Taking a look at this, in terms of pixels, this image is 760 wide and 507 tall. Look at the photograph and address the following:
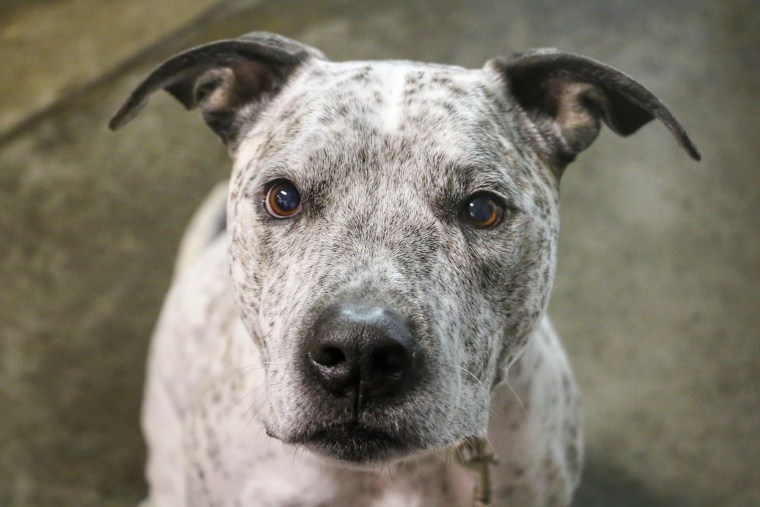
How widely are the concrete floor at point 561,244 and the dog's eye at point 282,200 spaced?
1.95 meters

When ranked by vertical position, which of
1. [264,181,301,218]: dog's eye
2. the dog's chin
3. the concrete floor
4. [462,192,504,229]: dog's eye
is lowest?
the concrete floor

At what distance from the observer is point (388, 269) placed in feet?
5.58

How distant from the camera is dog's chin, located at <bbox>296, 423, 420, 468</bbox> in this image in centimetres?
167

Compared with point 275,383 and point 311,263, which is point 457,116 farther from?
point 275,383

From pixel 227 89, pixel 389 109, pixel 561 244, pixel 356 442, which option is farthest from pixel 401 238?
pixel 561 244

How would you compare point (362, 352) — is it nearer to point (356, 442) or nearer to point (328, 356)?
point (328, 356)

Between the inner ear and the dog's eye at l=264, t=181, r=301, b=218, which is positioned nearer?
the dog's eye at l=264, t=181, r=301, b=218

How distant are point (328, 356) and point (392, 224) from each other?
1.09 feet

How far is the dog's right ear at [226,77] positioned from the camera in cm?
208

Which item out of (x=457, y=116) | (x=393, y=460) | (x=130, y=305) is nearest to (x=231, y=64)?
(x=457, y=116)

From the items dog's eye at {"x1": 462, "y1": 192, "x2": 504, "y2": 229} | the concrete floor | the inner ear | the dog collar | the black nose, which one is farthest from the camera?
the concrete floor

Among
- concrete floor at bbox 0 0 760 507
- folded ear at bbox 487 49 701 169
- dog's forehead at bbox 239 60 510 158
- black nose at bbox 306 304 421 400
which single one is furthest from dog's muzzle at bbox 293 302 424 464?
concrete floor at bbox 0 0 760 507

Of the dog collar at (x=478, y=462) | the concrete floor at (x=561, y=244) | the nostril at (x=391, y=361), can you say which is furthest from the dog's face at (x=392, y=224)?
the concrete floor at (x=561, y=244)

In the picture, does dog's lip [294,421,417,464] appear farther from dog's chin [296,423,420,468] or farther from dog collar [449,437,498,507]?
dog collar [449,437,498,507]
